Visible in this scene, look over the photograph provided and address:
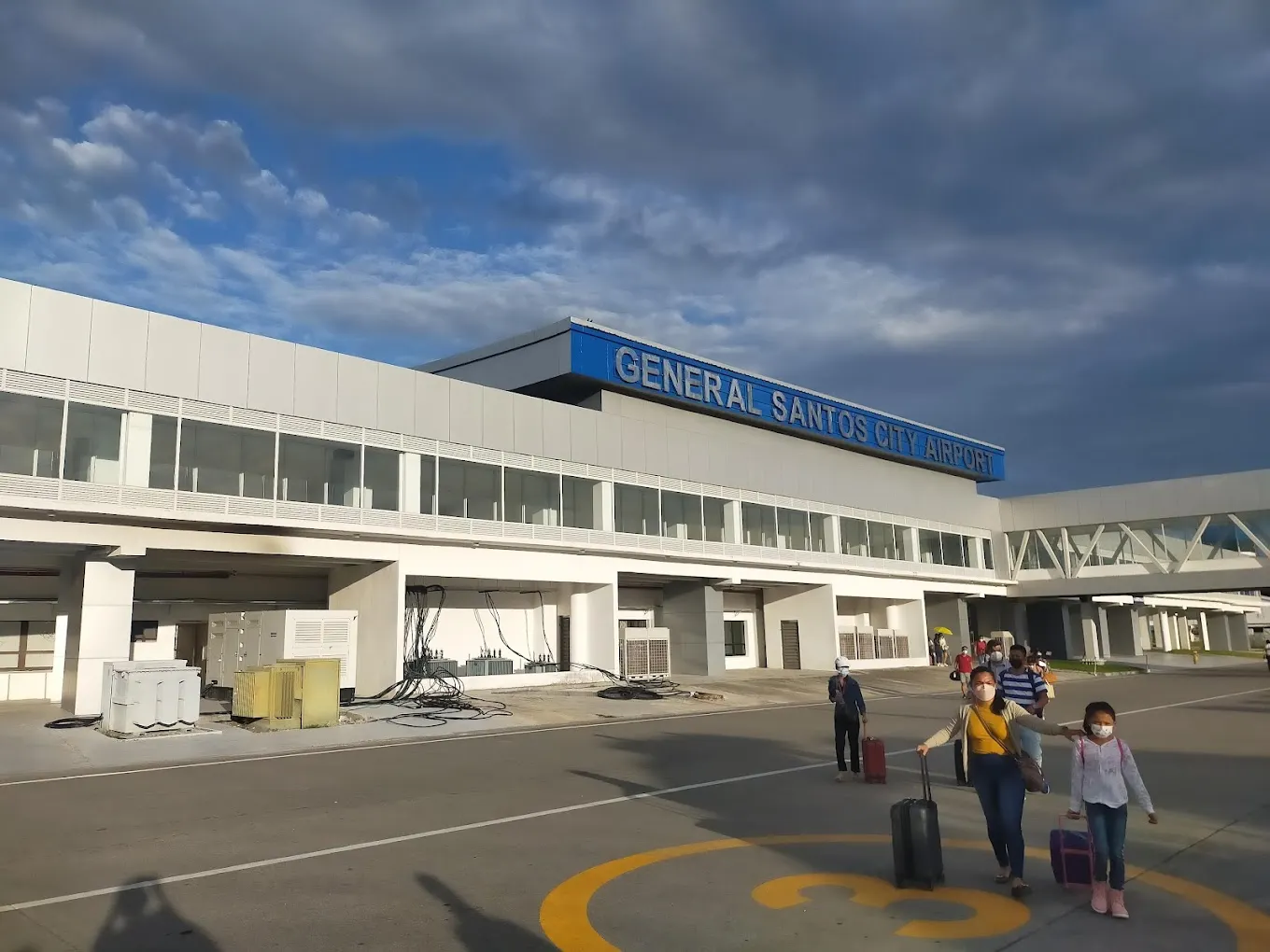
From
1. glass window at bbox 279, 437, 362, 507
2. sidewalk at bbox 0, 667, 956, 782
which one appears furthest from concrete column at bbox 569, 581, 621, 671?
glass window at bbox 279, 437, 362, 507

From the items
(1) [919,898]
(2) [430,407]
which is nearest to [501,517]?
(2) [430,407]

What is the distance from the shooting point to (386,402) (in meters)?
27.6

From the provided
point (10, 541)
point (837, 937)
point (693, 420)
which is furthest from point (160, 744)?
point (693, 420)

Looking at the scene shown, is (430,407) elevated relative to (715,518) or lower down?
elevated

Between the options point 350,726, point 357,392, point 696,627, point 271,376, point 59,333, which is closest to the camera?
point 350,726

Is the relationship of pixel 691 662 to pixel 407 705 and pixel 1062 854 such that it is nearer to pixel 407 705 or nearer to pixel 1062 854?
pixel 407 705

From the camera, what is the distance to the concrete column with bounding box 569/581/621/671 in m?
32.8

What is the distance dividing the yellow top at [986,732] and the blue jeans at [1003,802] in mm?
56

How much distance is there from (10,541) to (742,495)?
26846 millimetres

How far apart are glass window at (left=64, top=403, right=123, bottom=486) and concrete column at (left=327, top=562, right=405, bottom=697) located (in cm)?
781

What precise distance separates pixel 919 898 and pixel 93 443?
21.5 m

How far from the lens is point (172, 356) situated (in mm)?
23172

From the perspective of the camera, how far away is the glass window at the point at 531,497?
1201 inches

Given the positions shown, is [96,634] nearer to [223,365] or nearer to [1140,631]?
[223,365]
